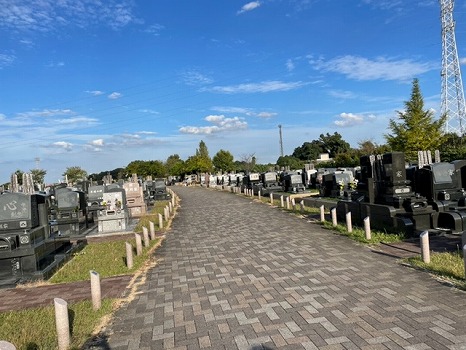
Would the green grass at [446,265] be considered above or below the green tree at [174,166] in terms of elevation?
below

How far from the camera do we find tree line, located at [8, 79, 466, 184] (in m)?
32.2

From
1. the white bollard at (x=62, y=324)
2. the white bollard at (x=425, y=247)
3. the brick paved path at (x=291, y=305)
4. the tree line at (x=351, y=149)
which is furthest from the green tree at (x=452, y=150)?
the white bollard at (x=62, y=324)

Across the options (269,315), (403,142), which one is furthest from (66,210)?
(403,142)

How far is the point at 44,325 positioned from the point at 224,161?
7677 cm

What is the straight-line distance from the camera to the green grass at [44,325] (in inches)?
199

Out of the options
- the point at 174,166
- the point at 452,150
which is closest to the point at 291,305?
the point at 452,150

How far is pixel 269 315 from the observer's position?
17.8 ft

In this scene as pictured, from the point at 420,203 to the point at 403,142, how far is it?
81.2 ft

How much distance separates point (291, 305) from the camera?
575 cm

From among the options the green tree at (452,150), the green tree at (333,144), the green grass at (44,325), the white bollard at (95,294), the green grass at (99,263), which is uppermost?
the green tree at (333,144)

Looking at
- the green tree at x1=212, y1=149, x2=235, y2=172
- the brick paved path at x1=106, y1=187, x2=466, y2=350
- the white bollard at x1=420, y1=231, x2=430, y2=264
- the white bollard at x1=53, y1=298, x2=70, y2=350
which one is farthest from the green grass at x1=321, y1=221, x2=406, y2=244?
the green tree at x1=212, y1=149, x2=235, y2=172

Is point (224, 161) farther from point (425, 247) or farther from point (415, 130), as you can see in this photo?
point (425, 247)

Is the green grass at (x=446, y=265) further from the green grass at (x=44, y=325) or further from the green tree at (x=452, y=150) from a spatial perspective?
the green tree at (x=452, y=150)

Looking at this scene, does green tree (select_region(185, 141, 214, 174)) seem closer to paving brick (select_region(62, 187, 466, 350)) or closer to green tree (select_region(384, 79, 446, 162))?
green tree (select_region(384, 79, 446, 162))
